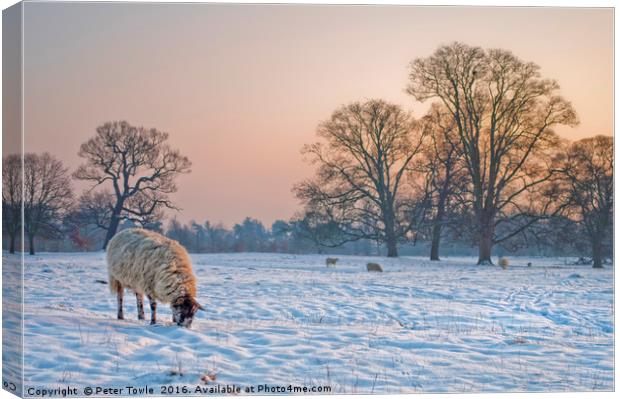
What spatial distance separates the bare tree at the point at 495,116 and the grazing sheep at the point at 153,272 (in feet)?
16.3

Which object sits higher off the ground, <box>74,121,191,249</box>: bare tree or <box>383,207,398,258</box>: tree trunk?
<box>74,121,191,249</box>: bare tree

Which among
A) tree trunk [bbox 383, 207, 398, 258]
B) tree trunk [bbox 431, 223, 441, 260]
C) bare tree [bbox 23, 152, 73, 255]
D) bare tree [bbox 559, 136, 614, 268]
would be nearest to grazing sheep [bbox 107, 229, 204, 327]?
bare tree [bbox 23, 152, 73, 255]

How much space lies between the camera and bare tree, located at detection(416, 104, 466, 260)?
19.4m

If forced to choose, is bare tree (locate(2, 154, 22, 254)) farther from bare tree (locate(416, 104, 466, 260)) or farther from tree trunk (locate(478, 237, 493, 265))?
tree trunk (locate(478, 237, 493, 265))

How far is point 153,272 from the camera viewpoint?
10609mm

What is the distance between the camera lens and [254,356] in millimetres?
8594

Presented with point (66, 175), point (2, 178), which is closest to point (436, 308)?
point (66, 175)

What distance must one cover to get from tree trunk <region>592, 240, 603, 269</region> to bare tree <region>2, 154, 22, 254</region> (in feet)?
34.4

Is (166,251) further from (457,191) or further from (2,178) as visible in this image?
(457,191)

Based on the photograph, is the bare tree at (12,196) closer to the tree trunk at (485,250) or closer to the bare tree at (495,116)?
the bare tree at (495,116)

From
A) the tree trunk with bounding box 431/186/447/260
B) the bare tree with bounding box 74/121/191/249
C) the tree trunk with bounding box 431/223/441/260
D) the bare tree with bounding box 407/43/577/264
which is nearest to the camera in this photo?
the bare tree with bounding box 74/121/191/249

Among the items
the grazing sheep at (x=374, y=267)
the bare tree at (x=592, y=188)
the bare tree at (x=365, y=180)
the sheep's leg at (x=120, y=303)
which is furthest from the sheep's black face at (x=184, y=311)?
the grazing sheep at (x=374, y=267)

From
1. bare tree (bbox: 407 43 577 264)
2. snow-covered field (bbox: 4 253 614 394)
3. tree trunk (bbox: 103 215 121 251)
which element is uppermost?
bare tree (bbox: 407 43 577 264)

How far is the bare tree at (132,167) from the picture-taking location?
11.6 metres
